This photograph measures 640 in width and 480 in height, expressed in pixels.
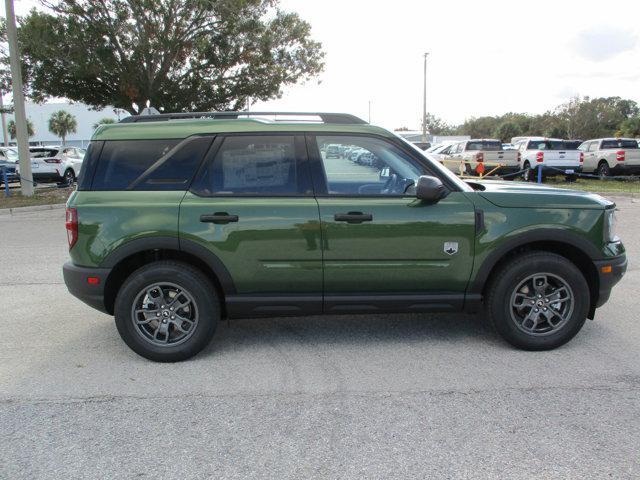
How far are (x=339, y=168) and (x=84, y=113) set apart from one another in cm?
9065

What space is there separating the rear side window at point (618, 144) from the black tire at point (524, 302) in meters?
19.4

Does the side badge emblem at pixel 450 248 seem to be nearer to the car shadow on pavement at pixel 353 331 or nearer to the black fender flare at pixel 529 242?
the black fender flare at pixel 529 242

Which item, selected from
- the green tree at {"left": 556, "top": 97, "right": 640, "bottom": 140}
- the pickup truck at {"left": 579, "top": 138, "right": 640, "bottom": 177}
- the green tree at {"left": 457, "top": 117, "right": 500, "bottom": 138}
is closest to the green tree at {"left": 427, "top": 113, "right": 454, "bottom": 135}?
the green tree at {"left": 457, "top": 117, "right": 500, "bottom": 138}

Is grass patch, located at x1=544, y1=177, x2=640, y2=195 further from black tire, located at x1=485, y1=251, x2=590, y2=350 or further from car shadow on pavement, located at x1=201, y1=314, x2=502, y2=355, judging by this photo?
black tire, located at x1=485, y1=251, x2=590, y2=350

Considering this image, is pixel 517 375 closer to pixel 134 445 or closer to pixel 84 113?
pixel 134 445

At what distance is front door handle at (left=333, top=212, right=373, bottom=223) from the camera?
414 cm

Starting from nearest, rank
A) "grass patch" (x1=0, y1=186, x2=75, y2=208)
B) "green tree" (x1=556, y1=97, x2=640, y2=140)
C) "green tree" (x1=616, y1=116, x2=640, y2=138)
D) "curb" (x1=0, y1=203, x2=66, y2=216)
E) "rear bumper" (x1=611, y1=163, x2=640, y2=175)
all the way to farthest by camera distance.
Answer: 1. "curb" (x1=0, y1=203, x2=66, y2=216)
2. "grass patch" (x1=0, y1=186, x2=75, y2=208)
3. "rear bumper" (x1=611, y1=163, x2=640, y2=175)
4. "green tree" (x1=616, y1=116, x2=640, y2=138)
5. "green tree" (x1=556, y1=97, x2=640, y2=140)

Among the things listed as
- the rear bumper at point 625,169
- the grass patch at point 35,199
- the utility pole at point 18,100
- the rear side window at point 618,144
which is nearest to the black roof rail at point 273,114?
the grass patch at point 35,199

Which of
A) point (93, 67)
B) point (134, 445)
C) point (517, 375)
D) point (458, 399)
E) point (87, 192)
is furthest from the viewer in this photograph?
point (93, 67)

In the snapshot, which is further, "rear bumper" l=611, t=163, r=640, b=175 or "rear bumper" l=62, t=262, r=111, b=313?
"rear bumper" l=611, t=163, r=640, b=175

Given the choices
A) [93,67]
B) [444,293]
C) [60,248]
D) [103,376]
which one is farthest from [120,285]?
[93,67]

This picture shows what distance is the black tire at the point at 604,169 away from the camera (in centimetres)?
2091

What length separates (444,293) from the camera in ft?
14.1

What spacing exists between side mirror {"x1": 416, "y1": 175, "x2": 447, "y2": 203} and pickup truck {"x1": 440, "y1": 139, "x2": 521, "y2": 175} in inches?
627
